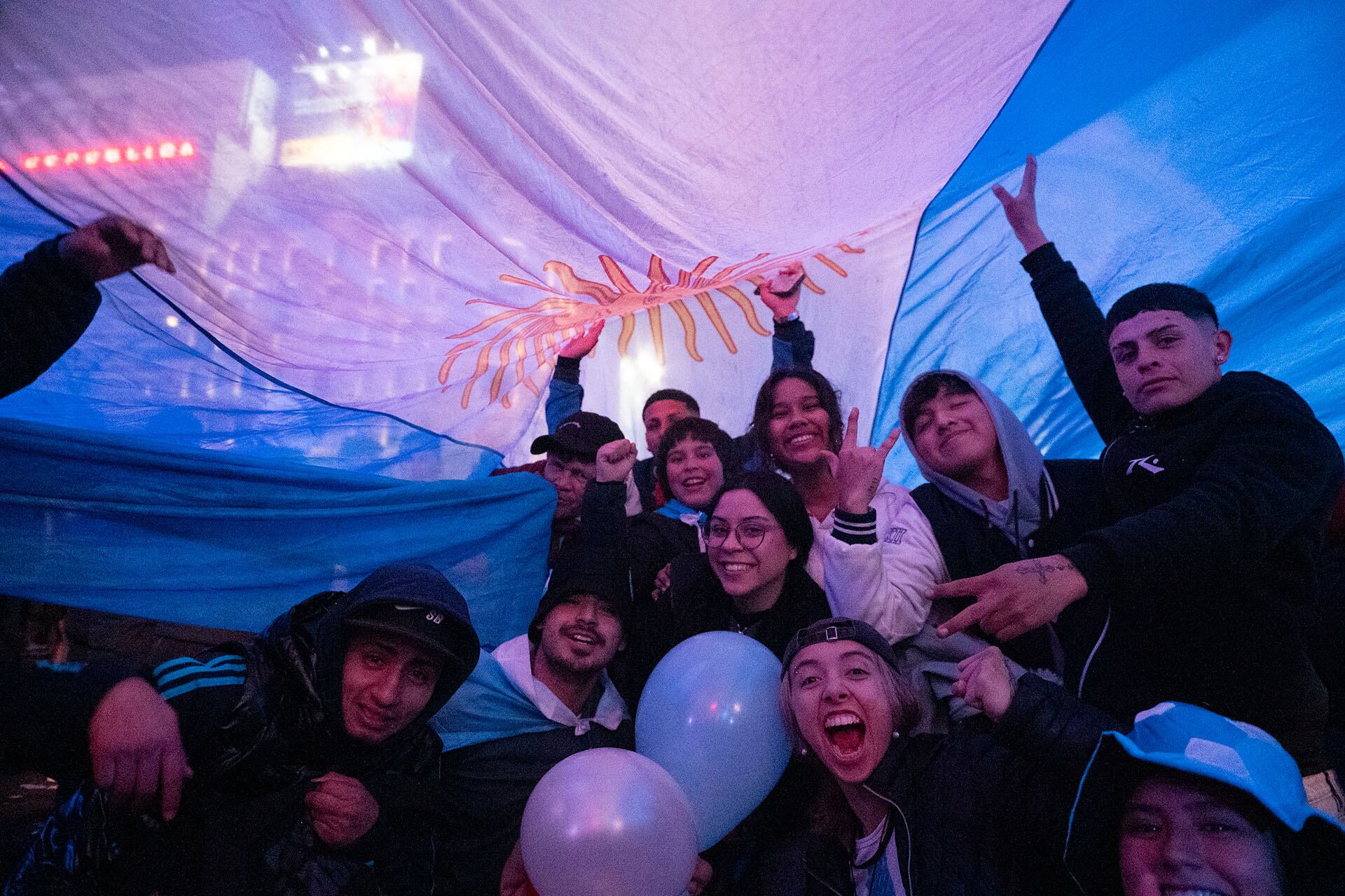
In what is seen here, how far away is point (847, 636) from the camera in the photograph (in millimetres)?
1896

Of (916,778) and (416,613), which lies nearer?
(916,778)

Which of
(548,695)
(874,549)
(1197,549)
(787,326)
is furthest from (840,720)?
(787,326)

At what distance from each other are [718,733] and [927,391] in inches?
46.1

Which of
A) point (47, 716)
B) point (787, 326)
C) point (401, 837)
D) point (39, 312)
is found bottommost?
point (401, 837)

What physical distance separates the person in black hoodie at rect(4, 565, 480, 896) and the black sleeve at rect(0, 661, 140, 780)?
0.10ft

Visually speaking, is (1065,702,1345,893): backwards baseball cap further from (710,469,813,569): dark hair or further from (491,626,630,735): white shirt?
(491,626,630,735): white shirt

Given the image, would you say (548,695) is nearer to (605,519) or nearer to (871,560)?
(605,519)

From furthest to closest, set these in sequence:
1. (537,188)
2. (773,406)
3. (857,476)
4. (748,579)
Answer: (773,406) < (748,579) < (537,188) < (857,476)

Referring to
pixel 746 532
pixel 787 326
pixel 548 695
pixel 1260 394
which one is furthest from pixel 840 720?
pixel 787 326

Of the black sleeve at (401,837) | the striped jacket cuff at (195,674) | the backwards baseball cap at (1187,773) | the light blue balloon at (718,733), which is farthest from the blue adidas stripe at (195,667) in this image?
the backwards baseball cap at (1187,773)

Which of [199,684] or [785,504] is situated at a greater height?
[785,504]

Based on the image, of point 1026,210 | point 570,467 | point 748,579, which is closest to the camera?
point 748,579

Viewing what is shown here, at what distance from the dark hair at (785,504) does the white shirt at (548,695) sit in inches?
26.2

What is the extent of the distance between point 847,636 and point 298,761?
1.37 meters
